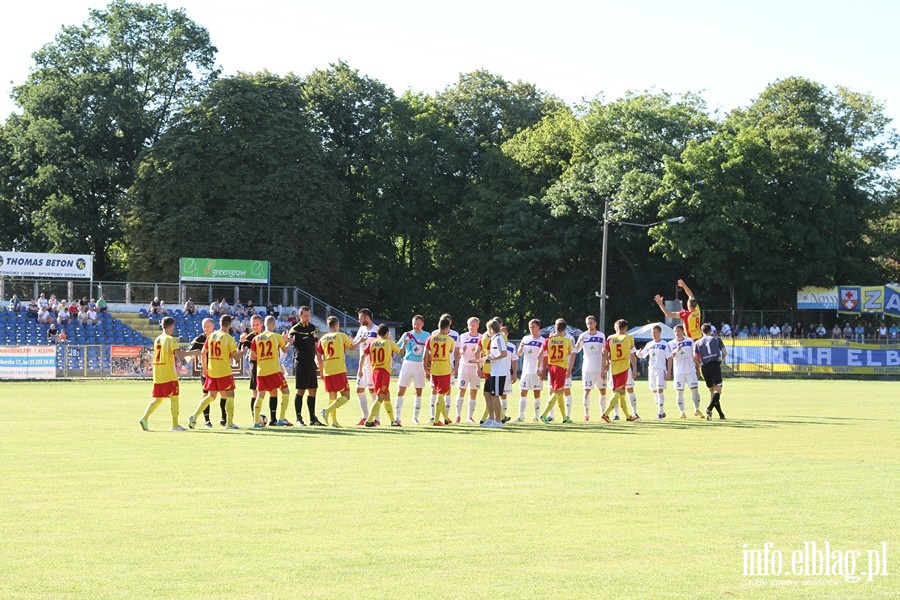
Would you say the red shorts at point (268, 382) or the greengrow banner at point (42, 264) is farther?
the greengrow banner at point (42, 264)

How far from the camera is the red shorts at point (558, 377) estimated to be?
2516cm

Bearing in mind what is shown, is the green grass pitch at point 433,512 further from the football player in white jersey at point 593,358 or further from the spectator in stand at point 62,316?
the spectator in stand at point 62,316

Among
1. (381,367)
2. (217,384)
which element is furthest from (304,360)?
(217,384)

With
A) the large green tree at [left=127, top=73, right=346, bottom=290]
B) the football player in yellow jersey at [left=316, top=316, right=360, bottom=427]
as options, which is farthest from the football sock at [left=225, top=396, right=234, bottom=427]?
the large green tree at [left=127, top=73, right=346, bottom=290]

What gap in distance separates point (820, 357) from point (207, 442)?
42327 millimetres

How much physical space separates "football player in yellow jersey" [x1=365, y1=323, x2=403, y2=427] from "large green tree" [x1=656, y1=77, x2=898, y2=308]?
40.4 m

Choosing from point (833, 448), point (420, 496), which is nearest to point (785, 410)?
point (833, 448)

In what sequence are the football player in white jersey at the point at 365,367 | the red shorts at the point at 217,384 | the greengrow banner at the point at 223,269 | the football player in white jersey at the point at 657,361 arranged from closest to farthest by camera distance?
the red shorts at the point at 217,384, the football player in white jersey at the point at 365,367, the football player in white jersey at the point at 657,361, the greengrow banner at the point at 223,269

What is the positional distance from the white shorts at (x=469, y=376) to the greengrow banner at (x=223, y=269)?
127 feet

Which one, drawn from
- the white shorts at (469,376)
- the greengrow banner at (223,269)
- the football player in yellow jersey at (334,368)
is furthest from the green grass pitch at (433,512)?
the greengrow banner at (223,269)

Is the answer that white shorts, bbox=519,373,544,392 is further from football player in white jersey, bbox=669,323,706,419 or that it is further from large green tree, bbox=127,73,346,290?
large green tree, bbox=127,73,346,290

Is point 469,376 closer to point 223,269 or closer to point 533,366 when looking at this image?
point 533,366

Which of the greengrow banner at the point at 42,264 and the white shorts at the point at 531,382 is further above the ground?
the greengrow banner at the point at 42,264

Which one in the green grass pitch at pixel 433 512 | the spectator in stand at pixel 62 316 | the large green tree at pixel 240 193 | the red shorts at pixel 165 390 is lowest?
the green grass pitch at pixel 433 512
